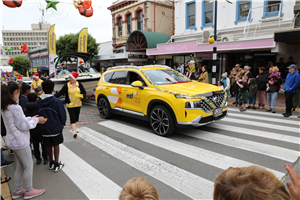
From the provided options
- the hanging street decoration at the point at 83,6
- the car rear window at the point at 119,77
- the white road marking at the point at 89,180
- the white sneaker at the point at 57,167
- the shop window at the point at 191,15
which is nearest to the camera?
the white road marking at the point at 89,180

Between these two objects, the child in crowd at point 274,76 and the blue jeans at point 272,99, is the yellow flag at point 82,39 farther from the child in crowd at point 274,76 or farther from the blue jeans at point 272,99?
the blue jeans at point 272,99

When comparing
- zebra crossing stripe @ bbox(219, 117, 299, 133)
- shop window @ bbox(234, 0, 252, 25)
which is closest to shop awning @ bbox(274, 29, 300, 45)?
shop window @ bbox(234, 0, 252, 25)

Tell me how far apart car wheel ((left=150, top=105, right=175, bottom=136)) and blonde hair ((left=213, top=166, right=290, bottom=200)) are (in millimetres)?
4591

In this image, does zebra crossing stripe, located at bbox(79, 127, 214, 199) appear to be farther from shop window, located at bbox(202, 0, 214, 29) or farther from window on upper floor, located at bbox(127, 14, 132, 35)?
window on upper floor, located at bbox(127, 14, 132, 35)

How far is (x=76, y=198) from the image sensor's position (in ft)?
10.6

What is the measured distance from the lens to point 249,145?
513 cm

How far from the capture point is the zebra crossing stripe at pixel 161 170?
335 cm

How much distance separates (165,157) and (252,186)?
3.70 meters

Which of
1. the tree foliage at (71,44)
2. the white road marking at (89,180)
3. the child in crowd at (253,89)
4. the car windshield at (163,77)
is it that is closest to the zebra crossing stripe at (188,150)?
the car windshield at (163,77)

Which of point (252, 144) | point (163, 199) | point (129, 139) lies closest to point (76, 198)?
point (163, 199)

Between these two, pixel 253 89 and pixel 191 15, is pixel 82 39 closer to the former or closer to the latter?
pixel 191 15

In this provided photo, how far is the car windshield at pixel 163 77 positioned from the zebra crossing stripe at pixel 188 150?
1694mm

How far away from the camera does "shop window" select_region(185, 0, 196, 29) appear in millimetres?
17766

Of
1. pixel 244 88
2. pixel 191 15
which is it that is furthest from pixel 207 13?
pixel 244 88
